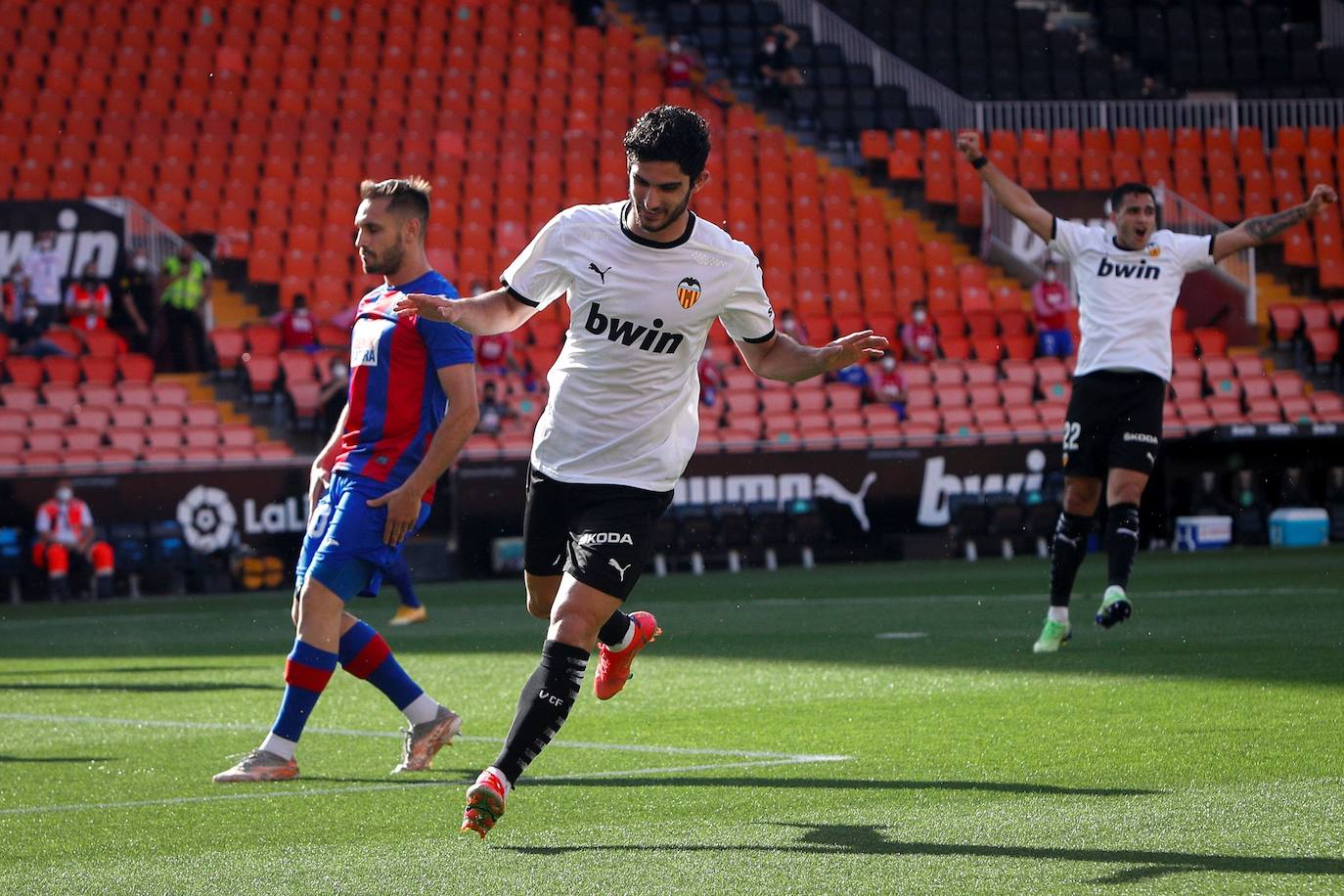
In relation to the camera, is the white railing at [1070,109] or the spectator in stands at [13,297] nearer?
the spectator in stands at [13,297]

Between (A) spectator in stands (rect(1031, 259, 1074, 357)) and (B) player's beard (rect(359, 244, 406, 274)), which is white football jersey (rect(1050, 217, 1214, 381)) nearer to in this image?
(B) player's beard (rect(359, 244, 406, 274))

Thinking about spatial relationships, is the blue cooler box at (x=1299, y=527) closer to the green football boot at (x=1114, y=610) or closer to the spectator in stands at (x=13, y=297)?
the green football boot at (x=1114, y=610)

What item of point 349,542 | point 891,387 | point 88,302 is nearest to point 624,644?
point 349,542

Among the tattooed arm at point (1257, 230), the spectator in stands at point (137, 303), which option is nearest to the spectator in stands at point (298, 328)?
the spectator in stands at point (137, 303)

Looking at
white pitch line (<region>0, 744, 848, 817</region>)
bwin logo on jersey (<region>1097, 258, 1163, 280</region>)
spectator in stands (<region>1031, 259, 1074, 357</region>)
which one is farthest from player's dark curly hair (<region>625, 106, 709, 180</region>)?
spectator in stands (<region>1031, 259, 1074, 357</region>)

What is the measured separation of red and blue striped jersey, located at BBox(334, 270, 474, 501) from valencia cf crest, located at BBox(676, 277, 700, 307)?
1.19 metres

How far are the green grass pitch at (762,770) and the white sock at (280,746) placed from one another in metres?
0.13

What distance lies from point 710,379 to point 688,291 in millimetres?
16848

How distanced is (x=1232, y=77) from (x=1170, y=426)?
43.0ft

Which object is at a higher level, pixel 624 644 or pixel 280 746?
pixel 624 644

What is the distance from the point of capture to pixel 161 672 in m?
11.1

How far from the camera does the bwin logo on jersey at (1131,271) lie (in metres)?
10.1

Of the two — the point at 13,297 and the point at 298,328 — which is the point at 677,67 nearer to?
the point at 298,328

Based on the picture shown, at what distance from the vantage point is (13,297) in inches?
890
